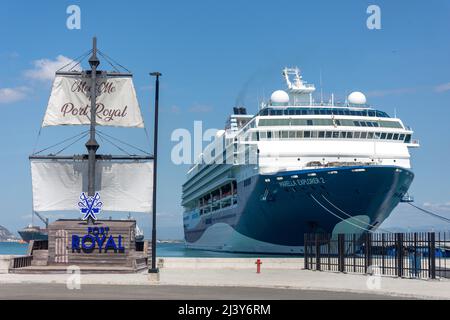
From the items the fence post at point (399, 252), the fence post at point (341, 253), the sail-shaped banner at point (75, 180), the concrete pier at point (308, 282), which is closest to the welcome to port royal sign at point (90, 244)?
the concrete pier at point (308, 282)

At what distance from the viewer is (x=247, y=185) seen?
5559 cm

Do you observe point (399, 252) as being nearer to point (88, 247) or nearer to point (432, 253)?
point (432, 253)

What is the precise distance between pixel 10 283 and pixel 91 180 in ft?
41.4

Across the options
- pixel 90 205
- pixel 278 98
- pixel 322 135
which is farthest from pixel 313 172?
pixel 90 205

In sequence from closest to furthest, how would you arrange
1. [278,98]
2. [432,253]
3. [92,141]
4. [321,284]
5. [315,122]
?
1. [321,284]
2. [432,253]
3. [92,141]
4. [315,122]
5. [278,98]

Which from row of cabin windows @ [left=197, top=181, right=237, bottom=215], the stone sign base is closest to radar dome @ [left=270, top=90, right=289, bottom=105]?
row of cabin windows @ [left=197, top=181, right=237, bottom=215]

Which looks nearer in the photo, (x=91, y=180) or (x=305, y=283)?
(x=305, y=283)

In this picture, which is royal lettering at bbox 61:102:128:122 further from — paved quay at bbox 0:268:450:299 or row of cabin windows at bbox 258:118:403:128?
row of cabin windows at bbox 258:118:403:128

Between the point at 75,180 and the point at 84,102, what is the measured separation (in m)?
4.38

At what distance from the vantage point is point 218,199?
70812 mm

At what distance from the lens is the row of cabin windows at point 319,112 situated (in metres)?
55.1
